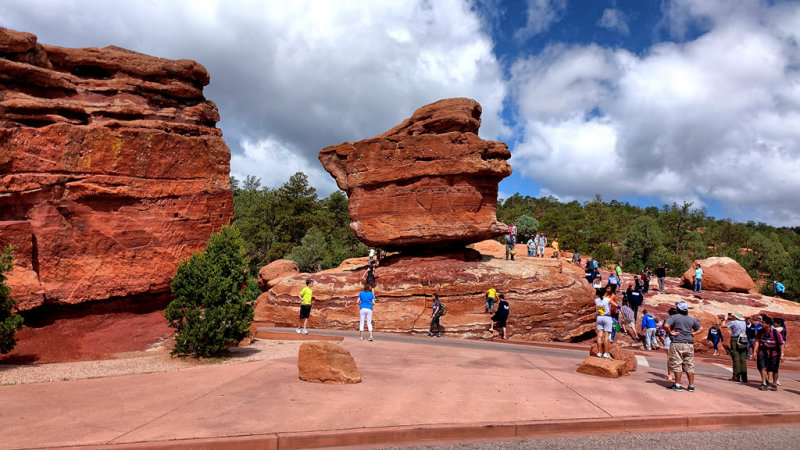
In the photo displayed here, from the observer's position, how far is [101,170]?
1168 centimetres

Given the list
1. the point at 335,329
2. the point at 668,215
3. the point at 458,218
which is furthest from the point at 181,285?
the point at 668,215

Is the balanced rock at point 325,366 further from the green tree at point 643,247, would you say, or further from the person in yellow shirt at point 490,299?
the green tree at point 643,247

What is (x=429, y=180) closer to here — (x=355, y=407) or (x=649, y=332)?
(x=649, y=332)

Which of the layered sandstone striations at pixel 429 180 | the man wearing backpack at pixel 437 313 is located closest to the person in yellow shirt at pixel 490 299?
the man wearing backpack at pixel 437 313

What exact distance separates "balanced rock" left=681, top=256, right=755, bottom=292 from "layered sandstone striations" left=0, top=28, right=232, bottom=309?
30954 millimetres

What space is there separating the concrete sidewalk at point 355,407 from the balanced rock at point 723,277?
75.8 feet

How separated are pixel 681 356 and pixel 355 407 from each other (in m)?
6.73

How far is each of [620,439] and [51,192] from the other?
13976 millimetres

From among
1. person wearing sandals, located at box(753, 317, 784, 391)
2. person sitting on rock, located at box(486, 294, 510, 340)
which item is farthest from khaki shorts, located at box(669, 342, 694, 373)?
person sitting on rock, located at box(486, 294, 510, 340)

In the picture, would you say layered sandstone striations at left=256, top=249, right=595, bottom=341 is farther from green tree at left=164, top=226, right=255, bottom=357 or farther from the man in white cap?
the man in white cap

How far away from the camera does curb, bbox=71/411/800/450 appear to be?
4.85 meters

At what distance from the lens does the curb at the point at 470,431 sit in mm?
4848

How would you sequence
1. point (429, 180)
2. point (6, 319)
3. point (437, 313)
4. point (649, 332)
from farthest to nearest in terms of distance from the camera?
point (429, 180) < point (649, 332) < point (437, 313) < point (6, 319)

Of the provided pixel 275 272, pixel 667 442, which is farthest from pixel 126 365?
pixel 275 272
